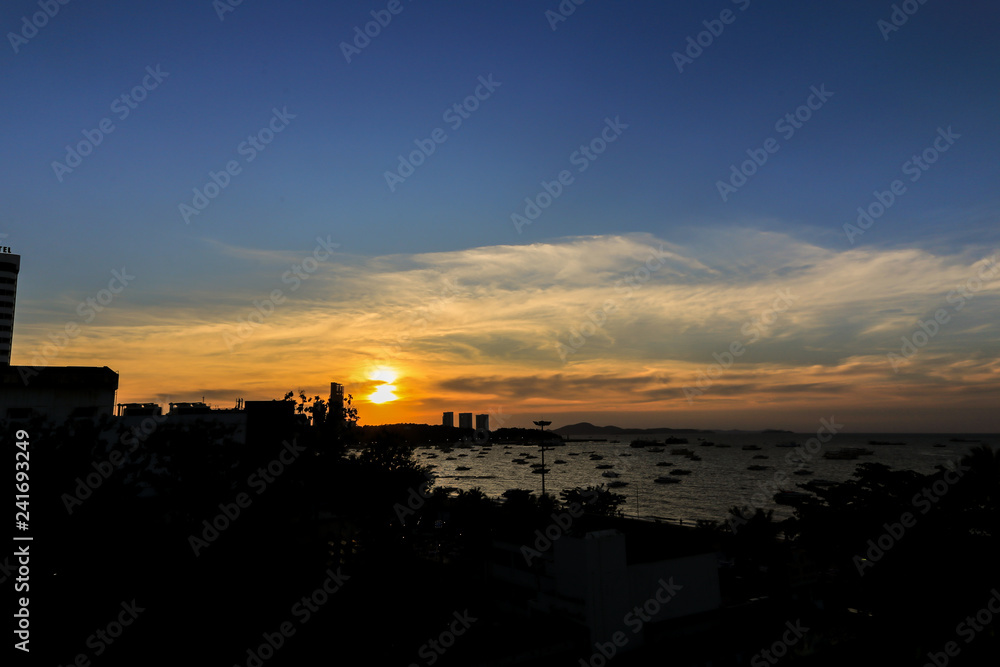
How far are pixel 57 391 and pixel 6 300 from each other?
100 metres

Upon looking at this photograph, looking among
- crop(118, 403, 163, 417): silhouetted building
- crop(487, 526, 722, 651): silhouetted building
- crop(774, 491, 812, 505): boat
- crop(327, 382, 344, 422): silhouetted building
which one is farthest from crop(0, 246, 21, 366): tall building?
crop(774, 491, 812, 505): boat

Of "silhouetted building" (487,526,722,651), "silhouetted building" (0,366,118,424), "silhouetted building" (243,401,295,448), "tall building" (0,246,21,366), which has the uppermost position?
"tall building" (0,246,21,366)

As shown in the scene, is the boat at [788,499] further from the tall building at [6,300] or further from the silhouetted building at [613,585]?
the tall building at [6,300]

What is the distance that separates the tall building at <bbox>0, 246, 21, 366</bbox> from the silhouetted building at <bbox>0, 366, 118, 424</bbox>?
3838 inches

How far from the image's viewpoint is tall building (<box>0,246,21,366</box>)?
121m

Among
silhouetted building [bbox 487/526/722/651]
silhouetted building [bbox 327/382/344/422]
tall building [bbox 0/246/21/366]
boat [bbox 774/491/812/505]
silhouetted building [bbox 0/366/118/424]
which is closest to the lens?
boat [bbox 774/491/812/505]

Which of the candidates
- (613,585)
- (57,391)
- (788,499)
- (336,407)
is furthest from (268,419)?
(788,499)

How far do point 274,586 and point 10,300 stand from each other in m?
138

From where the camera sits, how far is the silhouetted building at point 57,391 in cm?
4609

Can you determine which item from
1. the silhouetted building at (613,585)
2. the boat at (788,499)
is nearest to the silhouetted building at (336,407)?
the silhouetted building at (613,585)

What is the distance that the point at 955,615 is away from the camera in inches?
682

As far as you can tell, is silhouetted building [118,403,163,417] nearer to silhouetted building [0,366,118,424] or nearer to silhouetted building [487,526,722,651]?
silhouetted building [0,366,118,424]

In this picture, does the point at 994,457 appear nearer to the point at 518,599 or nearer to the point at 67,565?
the point at 518,599

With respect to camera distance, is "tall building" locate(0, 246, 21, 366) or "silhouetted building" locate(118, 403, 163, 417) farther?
"tall building" locate(0, 246, 21, 366)
